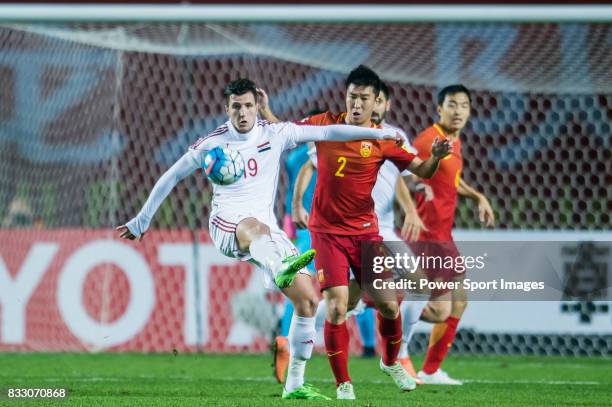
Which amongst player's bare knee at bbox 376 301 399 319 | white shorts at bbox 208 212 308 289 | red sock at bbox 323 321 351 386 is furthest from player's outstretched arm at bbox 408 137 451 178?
red sock at bbox 323 321 351 386

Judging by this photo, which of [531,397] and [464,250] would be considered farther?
[464,250]

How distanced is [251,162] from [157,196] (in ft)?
1.89

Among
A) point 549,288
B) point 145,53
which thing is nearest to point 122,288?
point 145,53

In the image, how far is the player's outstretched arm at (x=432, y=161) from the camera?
6320mm

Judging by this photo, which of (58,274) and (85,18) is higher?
(85,18)

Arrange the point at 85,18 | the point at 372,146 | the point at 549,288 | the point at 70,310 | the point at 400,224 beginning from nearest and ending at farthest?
the point at 372,146 < the point at 85,18 < the point at 549,288 < the point at 70,310 < the point at 400,224

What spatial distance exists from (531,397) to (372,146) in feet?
5.72

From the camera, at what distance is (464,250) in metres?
9.00

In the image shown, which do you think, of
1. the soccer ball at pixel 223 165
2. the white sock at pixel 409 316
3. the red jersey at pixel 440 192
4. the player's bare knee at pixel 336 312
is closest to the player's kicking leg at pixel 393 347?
the player's bare knee at pixel 336 312

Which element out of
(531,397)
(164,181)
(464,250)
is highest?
(164,181)

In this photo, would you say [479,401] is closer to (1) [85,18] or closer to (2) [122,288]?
(1) [85,18]

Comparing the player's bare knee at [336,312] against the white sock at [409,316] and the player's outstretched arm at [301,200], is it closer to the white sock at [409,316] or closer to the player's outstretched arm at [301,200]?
the player's outstretched arm at [301,200]

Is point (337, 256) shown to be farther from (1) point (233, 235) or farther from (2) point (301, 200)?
(2) point (301, 200)

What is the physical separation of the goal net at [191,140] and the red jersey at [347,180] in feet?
11.7
